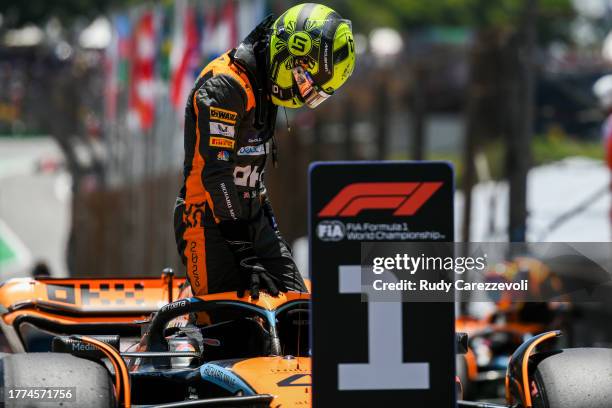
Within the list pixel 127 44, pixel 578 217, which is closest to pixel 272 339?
pixel 578 217

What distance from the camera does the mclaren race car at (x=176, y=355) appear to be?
17.3 ft

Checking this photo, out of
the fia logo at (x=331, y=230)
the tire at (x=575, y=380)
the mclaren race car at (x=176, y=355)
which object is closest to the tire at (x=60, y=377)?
the mclaren race car at (x=176, y=355)

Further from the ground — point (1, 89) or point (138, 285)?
point (1, 89)

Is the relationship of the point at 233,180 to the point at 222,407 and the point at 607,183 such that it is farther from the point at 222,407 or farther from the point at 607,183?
the point at 607,183

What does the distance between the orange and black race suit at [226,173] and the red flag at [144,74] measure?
60.6ft

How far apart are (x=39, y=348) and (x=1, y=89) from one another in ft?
136

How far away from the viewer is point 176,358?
253 inches

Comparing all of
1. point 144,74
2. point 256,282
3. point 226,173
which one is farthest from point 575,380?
point 144,74

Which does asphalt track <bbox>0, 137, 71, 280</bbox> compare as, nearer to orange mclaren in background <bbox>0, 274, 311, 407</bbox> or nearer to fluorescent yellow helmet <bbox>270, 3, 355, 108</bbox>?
orange mclaren in background <bbox>0, 274, 311, 407</bbox>

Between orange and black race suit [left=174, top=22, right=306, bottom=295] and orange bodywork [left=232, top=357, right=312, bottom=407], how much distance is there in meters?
1.03

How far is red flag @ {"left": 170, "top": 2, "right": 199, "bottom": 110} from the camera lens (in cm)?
2042

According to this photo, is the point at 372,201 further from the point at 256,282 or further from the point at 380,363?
the point at 256,282

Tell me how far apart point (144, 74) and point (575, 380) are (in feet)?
68.4

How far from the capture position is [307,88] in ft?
22.7
